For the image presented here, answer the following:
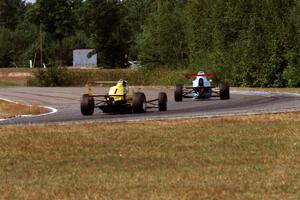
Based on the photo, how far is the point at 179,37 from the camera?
77375mm

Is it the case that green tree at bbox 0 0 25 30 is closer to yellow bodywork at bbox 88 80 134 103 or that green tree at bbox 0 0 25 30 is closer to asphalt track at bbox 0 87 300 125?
asphalt track at bbox 0 87 300 125

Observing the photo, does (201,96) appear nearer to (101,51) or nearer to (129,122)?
(129,122)

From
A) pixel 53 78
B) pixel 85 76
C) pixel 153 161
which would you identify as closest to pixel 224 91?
pixel 153 161

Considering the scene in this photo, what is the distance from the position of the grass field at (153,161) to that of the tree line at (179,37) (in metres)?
34.5

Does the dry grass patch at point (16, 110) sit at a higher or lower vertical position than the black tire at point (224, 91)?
lower

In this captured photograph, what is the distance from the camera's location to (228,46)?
57438 millimetres

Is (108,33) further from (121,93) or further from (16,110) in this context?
(121,93)

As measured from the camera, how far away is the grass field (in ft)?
27.8

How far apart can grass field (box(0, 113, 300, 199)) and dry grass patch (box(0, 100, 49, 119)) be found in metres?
10.1

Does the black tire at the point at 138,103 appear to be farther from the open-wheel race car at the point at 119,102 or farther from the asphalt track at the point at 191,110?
the asphalt track at the point at 191,110

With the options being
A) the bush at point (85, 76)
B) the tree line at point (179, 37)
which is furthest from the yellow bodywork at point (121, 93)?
the bush at point (85, 76)

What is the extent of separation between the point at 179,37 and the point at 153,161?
66.9 metres

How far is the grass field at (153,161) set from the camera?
27.8 feet

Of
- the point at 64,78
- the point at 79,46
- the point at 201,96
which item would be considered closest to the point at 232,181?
the point at 201,96
